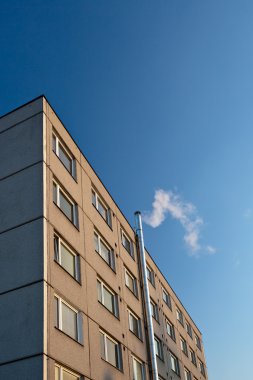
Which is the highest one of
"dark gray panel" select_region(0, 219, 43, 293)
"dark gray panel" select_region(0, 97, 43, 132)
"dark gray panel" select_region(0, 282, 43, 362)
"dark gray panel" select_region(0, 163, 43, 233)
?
"dark gray panel" select_region(0, 97, 43, 132)

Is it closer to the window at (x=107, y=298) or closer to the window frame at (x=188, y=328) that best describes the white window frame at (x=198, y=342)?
the window frame at (x=188, y=328)

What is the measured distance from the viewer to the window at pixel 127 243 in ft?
95.1

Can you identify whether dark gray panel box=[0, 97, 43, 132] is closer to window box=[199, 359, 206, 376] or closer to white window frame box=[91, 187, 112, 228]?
white window frame box=[91, 187, 112, 228]

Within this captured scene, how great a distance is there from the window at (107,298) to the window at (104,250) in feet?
4.96

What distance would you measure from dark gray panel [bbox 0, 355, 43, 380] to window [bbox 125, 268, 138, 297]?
41.7 ft

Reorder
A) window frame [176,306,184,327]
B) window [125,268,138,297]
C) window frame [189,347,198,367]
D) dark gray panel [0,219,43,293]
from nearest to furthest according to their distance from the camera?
1. dark gray panel [0,219,43,293]
2. window [125,268,138,297]
3. window frame [176,306,184,327]
4. window frame [189,347,198,367]

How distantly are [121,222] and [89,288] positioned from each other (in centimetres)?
883

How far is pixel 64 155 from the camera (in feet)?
72.9

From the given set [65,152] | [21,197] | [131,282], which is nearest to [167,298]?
[131,282]

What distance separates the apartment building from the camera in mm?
15461

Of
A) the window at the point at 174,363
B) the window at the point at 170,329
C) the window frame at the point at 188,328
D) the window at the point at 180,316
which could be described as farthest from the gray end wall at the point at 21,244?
the window frame at the point at 188,328

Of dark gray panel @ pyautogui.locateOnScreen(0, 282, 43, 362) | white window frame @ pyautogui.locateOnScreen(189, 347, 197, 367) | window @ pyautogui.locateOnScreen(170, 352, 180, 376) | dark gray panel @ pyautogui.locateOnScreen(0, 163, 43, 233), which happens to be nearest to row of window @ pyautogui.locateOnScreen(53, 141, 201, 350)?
dark gray panel @ pyautogui.locateOnScreen(0, 163, 43, 233)

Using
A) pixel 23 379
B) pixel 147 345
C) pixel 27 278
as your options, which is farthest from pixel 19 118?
pixel 147 345

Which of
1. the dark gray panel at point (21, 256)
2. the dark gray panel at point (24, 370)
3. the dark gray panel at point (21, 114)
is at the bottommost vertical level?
the dark gray panel at point (24, 370)
